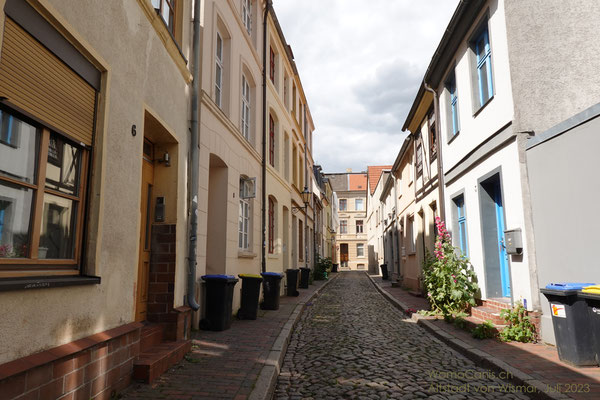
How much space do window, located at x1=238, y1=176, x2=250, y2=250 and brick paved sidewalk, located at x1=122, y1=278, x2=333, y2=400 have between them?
9.03ft

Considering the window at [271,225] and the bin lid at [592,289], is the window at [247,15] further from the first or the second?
the bin lid at [592,289]

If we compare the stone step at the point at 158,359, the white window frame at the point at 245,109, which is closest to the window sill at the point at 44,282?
the stone step at the point at 158,359

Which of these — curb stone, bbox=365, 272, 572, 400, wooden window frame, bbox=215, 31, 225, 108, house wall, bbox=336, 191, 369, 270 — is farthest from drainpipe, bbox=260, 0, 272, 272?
house wall, bbox=336, 191, 369, 270

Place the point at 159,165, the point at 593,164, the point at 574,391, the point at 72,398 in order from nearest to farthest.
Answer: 1. the point at 72,398
2. the point at 574,391
3. the point at 593,164
4. the point at 159,165

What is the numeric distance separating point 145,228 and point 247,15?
7.58 meters

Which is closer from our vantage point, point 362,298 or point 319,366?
point 319,366

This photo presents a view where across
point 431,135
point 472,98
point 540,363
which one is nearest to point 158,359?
point 540,363

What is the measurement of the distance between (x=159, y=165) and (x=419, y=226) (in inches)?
411

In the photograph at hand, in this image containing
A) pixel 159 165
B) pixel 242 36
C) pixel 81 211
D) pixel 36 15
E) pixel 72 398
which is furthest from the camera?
pixel 242 36

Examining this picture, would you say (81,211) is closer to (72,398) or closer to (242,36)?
(72,398)

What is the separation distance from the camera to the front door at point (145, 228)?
18.0 ft

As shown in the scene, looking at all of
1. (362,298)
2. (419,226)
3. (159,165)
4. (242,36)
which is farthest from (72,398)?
(419,226)

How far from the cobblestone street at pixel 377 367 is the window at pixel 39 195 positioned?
8.18ft

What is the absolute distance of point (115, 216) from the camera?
4105mm
